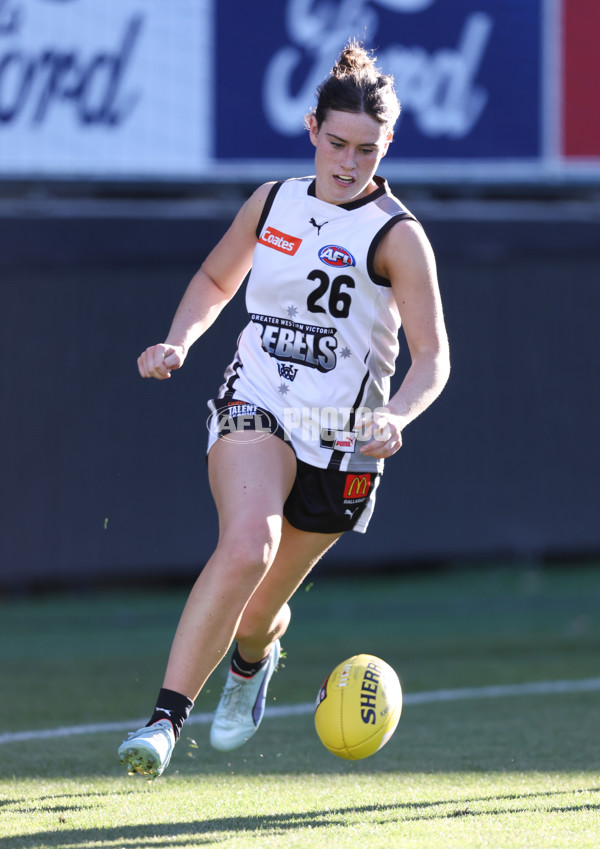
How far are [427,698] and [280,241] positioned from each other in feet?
11.1

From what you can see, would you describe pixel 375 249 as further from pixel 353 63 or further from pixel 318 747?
pixel 318 747

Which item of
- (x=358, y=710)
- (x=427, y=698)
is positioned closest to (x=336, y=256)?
(x=358, y=710)

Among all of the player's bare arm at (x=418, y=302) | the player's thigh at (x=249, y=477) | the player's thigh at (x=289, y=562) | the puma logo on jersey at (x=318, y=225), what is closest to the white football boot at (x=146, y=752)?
the player's thigh at (x=249, y=477)

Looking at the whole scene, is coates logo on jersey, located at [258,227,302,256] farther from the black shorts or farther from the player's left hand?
the player's left hand

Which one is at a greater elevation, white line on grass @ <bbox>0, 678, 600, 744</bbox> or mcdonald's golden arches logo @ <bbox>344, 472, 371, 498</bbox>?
mcdonald's golden arches logo @ <bbox>344, 472, 371, 498</bbox>

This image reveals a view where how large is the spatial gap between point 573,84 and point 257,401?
8929mm

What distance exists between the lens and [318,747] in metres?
5.55

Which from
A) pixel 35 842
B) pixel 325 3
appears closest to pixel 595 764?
pixel 35 842

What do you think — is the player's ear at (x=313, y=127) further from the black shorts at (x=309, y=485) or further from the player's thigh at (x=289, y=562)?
the player's thigh at (x=289, y=562)

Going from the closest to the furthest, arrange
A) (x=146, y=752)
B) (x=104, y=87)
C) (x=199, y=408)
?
1. (x=146, y=752)
2. (x=104, y=87)
3. (x=199, y=408)

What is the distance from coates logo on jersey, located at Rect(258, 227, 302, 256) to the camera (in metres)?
4.48

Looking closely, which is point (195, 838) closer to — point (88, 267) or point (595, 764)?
point (595, 764)

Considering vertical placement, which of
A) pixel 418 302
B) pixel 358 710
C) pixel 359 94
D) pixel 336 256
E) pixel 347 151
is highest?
pixel 359 94

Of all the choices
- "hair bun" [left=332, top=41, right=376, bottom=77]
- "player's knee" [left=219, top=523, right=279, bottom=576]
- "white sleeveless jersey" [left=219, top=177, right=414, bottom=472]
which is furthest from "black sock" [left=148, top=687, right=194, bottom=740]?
"hair bun" [left=332, top=41, right=376, bottom=77]
